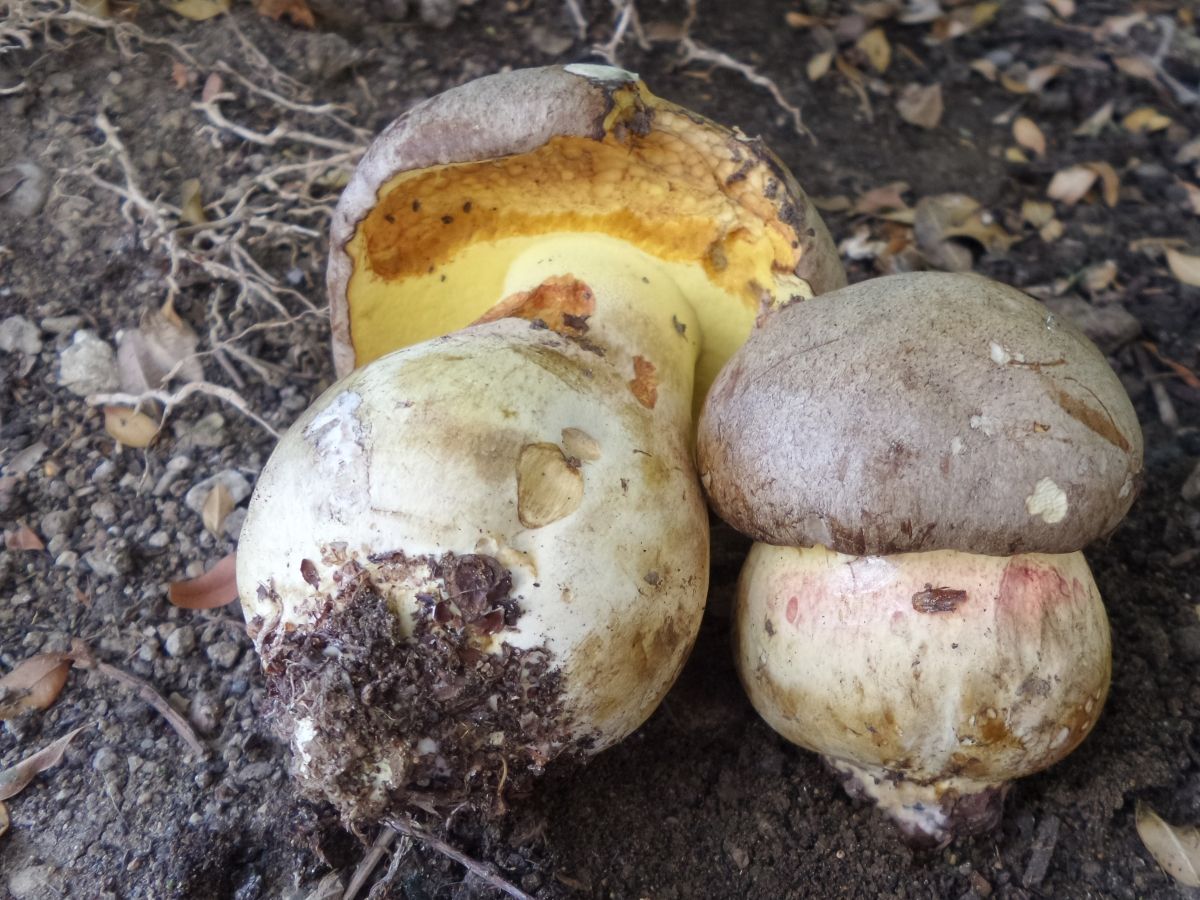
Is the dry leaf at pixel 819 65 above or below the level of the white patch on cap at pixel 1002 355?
below

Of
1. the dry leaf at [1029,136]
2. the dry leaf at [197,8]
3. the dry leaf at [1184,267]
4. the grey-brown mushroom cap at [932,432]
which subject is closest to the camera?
the grey-brown mushroom cap at [932,432]

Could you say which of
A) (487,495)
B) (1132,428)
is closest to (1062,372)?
(1132,428)

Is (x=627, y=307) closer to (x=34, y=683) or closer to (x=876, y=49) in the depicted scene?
(x=34, y=683)

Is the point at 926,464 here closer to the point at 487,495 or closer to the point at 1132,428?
the point at 1132,428

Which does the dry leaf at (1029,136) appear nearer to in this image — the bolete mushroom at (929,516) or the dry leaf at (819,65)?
the dry leaf at (819,65)

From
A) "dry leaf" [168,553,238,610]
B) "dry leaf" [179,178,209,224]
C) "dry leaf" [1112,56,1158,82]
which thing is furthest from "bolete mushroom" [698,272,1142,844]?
"dry leaf" [1112,56,1158,82]

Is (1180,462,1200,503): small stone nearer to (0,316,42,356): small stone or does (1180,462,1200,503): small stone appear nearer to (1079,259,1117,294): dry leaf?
(1079,259,1117,294): dry leaf

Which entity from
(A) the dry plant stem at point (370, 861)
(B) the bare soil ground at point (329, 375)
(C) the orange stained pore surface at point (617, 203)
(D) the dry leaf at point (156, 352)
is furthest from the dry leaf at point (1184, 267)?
(D) the dry leaf at point (156, 352)
